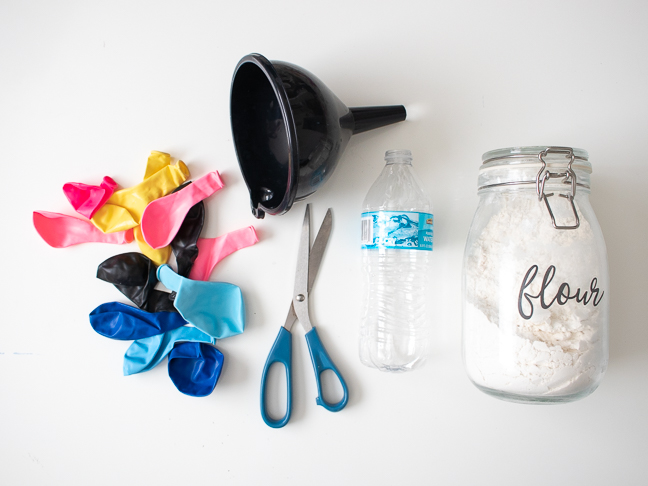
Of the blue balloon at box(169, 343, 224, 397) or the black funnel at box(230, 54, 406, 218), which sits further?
the blue balloon at box(169, 343, 224, 397)

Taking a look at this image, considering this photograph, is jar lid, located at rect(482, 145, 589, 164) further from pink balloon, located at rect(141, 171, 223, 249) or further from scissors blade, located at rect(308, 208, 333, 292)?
pink balloon, located at rect(141, 171, 223, 249)

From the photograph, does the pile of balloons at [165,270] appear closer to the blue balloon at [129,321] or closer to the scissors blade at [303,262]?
the blue balloon at [129,321]

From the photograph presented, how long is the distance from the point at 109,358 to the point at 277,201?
19.9 inches

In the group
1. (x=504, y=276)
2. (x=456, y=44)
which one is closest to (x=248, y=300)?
(x=504, y=276)

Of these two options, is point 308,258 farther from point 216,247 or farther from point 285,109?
point 285,109

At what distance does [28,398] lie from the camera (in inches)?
36.6

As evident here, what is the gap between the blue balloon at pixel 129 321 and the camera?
881mm

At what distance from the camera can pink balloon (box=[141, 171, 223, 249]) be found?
88cm

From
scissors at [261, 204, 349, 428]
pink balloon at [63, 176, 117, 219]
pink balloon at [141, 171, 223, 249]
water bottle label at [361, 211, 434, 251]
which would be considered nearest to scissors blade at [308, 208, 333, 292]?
scissors at [261, 204, 349, 428]

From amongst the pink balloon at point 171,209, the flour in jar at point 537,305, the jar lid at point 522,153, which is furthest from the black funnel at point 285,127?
the flour in jar at point 537,305

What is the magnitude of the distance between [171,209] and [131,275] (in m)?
0.16

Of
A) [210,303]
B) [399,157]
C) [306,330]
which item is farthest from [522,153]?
[210,303]

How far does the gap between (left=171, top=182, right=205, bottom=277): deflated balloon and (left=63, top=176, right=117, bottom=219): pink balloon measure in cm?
18

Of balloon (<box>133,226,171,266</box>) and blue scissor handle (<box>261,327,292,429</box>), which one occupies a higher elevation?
balloon (<box>133,226,171,266</box>)
